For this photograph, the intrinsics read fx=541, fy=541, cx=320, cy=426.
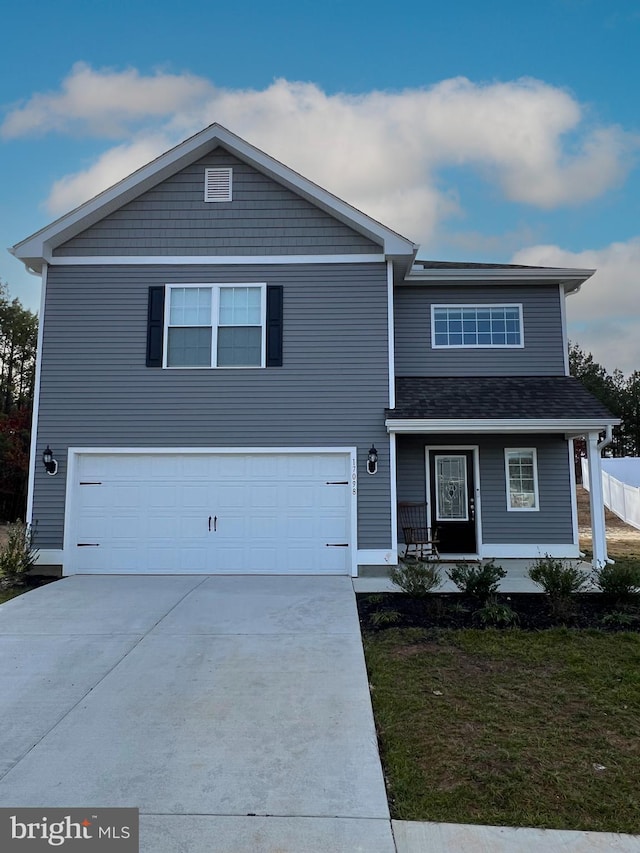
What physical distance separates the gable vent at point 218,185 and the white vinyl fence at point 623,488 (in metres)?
14.5

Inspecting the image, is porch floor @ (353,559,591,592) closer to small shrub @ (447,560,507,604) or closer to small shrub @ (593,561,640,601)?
small shrub @ (447,560,507,604)

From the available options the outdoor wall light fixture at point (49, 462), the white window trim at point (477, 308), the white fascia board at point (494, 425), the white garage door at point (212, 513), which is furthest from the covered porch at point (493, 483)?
the outdoor wall light fixture at point (49, 462)

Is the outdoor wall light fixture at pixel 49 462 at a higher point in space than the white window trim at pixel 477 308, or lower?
lower

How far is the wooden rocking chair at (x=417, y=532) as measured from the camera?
986 centimetres

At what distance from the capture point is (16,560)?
8.38 m

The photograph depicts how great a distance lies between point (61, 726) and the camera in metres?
3.81

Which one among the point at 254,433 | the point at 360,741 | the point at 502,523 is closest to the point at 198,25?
the point at 254,433

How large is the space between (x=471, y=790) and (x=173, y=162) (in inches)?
371

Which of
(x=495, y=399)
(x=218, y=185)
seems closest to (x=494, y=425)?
(x=495, y=399)

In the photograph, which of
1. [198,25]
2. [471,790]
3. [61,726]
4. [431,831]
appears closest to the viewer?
[431,831]

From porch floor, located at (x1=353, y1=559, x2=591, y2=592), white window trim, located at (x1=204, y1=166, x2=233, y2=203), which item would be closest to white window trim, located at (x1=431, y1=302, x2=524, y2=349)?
porch floor, located at (x1=353, y1=559, x2=591, y2=592)

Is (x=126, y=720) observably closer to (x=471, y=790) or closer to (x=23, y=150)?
(x=471, y=790)

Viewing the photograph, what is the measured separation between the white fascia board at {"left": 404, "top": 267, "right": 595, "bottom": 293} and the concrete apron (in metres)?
6.46

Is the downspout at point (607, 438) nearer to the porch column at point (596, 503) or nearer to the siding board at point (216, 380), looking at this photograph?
the porch column at point (596, 503)
